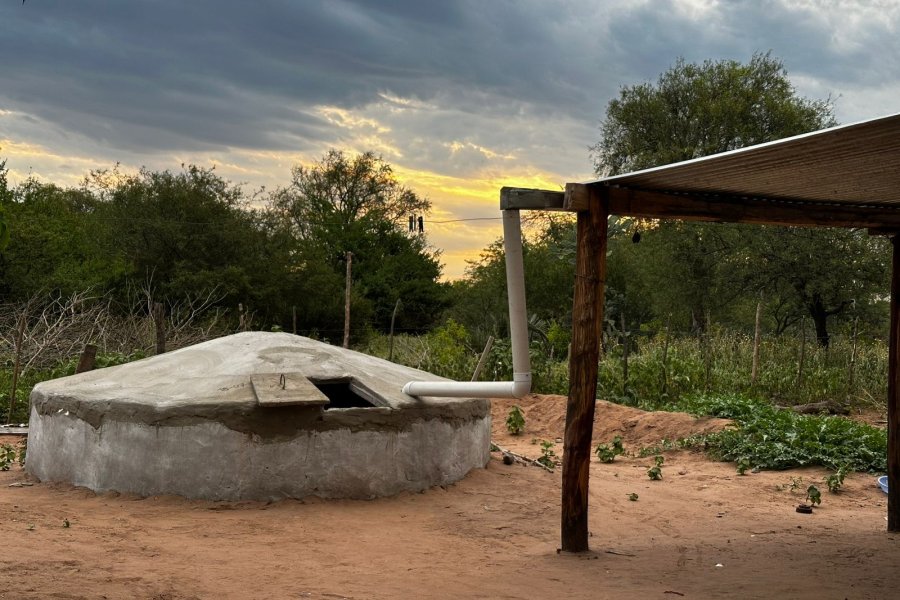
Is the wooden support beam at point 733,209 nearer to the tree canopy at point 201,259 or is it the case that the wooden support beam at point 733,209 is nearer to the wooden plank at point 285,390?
the wooden plank at point 285,390

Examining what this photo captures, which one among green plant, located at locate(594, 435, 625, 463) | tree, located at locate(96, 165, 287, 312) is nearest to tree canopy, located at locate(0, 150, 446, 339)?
tree, located at locate(96, 165, 287, 312)

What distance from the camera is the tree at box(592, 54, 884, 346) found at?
22703mm

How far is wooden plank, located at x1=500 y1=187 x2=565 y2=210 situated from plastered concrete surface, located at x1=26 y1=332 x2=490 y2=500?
8.17ft

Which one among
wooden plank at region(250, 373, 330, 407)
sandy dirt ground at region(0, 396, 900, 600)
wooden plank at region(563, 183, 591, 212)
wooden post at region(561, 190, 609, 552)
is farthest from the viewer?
wooden plank at region(250, 373, 330, 407)

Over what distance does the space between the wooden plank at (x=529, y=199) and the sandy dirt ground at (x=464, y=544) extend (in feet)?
7.68

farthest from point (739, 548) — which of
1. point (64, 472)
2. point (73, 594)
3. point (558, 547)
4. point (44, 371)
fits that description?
point (44, 371)

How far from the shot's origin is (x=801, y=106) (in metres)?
28.0

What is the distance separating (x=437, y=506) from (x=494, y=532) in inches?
31.0

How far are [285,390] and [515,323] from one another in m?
2.20

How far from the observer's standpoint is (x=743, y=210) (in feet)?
21.5

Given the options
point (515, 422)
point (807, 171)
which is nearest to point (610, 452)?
point (515, 422)

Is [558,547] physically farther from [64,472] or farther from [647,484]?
[64,472]

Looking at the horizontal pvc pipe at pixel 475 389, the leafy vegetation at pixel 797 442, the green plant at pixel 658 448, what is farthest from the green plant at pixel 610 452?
the horizontal pvc pipe at pixel 475 389

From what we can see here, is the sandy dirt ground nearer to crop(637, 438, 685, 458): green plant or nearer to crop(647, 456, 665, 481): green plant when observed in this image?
crop(647, 456, 665, 481): green plant
